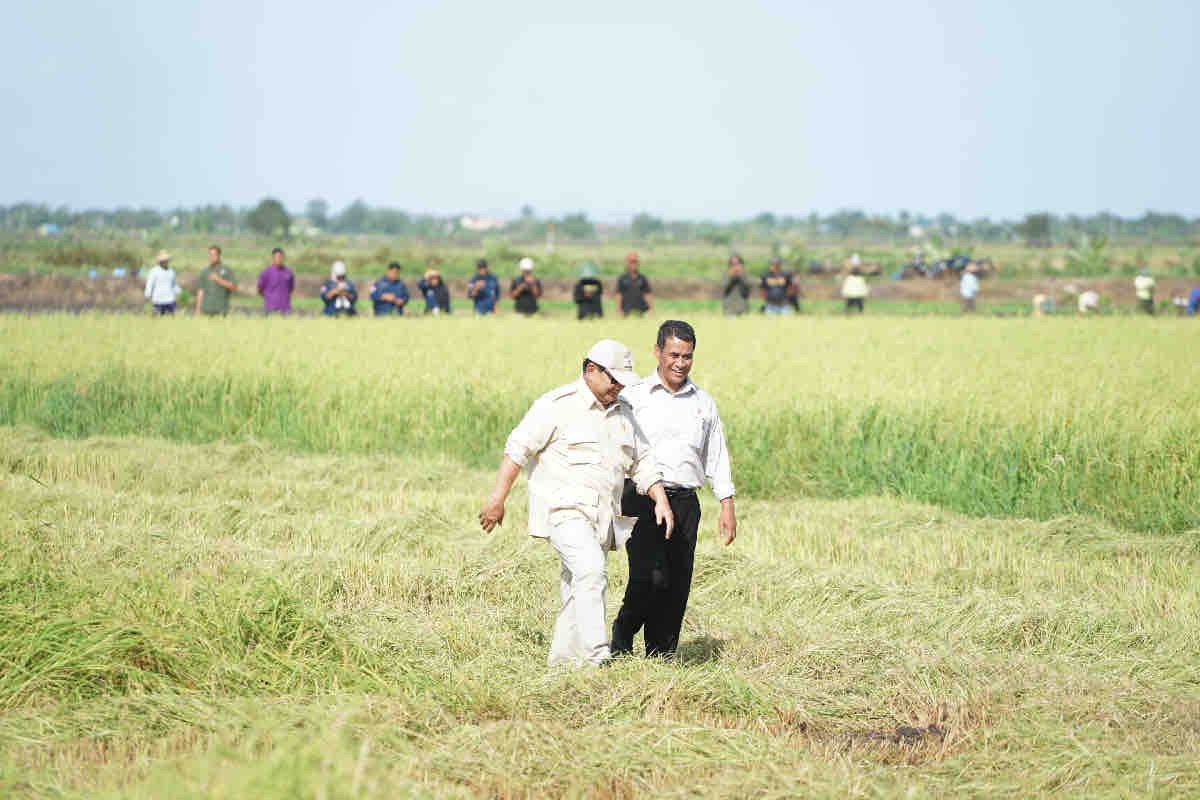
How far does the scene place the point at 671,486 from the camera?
723cm

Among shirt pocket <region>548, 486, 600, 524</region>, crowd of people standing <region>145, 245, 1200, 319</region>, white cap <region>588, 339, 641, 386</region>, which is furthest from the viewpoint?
crowd of people standing <region>145, 245, 1200, 319</region>

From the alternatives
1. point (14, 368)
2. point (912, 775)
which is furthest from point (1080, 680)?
point (14, 368)

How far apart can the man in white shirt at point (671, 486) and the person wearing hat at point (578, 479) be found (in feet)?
0.83

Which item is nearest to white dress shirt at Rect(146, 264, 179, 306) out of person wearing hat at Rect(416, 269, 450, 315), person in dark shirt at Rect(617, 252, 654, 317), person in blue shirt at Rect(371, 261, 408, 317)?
person in blue shirt at Rect(371, 261, 408, 317)

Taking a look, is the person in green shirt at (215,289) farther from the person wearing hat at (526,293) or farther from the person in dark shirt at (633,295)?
the person in dark shirt at (633,295)

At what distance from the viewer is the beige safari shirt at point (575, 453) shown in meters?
6.86

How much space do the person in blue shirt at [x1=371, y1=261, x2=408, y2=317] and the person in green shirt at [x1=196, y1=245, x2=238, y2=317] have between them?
361 centimetres

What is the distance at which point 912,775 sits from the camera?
5723mm

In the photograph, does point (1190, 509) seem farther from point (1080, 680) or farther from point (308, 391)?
point (308, 391)

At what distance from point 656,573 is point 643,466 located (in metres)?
0.54

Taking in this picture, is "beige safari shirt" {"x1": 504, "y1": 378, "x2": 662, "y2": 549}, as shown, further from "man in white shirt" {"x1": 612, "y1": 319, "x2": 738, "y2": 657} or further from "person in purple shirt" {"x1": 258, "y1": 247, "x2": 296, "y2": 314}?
"person in purple shirt" {"x1": 258, "y1": 247, "x2": 296, "y2": 314}

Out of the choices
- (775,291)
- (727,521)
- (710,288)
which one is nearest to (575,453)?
(727,521)

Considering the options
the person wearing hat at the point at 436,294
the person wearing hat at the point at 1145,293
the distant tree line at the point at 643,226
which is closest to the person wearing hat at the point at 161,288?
the person wearing hat at the point at 436,294

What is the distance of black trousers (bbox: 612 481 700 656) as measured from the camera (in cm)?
719
